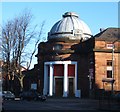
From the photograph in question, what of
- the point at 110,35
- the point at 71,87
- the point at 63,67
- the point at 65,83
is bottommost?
the point at 71,87

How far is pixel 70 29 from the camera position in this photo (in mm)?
76188

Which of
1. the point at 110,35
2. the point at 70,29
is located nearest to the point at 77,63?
the point at 110,35

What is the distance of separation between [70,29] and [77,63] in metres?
10.2

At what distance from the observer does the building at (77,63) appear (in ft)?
210

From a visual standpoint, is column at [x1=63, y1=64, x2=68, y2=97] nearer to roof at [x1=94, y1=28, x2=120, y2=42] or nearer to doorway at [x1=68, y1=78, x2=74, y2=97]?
doorway at [x1=68, y1=78, x2=74, y2=97]

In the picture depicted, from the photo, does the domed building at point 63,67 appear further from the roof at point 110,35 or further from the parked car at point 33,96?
the parked car at point 33,96

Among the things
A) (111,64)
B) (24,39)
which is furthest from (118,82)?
(24,39)

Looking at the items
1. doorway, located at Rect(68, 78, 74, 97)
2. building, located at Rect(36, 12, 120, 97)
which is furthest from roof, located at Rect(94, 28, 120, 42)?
doorway, located at Rect(68, 78, 74, 97)

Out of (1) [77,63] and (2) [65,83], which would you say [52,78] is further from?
(1) [77,63]

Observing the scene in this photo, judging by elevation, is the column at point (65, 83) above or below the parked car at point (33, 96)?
above

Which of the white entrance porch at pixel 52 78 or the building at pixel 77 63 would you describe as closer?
the building at pixel 77 63

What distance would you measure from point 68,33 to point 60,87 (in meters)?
12.8

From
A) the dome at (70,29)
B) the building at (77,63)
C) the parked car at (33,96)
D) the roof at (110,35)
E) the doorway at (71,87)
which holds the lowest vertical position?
the parked car at (33,96)

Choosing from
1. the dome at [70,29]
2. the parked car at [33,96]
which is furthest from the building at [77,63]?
the parked car at [33,96]
